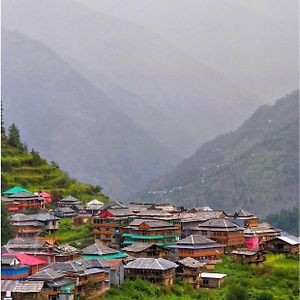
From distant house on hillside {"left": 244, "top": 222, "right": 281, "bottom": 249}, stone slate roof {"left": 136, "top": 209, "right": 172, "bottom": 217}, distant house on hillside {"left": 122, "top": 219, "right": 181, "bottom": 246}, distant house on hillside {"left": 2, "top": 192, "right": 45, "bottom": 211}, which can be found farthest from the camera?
distant house on hillside {"left": 2, "top": 192, "right": 45, "bottom": 211}

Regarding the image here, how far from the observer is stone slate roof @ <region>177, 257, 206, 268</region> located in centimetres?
3225

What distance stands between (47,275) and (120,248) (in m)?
10.2

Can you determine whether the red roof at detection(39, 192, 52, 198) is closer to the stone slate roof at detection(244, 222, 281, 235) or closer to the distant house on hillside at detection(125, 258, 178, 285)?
the stone slate roof at detection(244, 222, 281, 235)

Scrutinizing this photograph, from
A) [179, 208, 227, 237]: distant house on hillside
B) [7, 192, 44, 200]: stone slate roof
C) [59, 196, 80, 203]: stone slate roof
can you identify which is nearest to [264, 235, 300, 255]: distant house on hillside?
[179, 208, 227, 237]: distant house on hillside

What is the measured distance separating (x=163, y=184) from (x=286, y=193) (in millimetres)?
20266

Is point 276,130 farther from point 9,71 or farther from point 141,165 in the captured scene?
point 9,71

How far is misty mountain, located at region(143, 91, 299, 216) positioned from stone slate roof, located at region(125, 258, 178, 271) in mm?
64883

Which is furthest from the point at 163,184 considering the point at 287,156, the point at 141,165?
the point at 141,165

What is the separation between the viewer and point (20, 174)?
179 feet

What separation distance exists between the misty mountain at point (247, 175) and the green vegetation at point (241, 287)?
60.8 m

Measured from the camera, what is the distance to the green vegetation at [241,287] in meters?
29.3

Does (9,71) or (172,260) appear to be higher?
(9,71)

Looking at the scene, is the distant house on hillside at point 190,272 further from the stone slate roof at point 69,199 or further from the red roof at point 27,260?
the stone slate roof at point 69,199

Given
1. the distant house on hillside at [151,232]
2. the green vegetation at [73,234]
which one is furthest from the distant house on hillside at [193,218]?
the green vegetation at [73,234]
